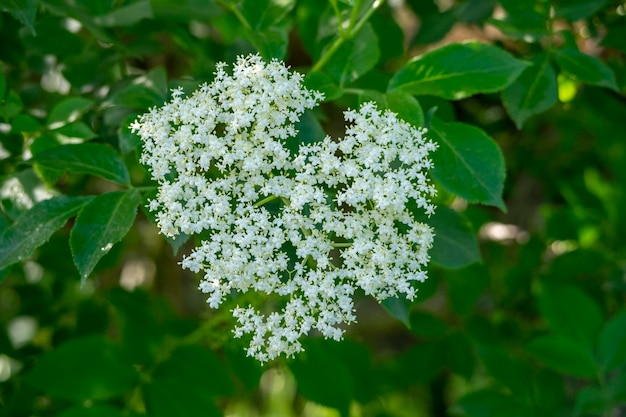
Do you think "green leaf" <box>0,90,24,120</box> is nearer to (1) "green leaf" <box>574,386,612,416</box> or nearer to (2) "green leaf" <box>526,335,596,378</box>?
(2) "green leaf" <box>526,335,596,378</box>

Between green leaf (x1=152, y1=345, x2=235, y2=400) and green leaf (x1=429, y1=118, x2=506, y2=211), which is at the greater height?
green leaf (x1=429, y1=118, x2=506, y2=211)

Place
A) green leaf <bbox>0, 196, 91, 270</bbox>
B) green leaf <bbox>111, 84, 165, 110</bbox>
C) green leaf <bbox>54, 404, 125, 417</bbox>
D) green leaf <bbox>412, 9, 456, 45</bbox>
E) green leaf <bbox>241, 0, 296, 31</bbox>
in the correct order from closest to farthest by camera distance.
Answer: green leaf <bbox>0, 196, 91, 270</bbox>, green leaf <bbox>111, 84, 165, 110</bbox>, green leaf <bbox>241, 0, 296, 31</bbox>, green leaf <bbox>54, 404, 125, 417</bbox>, green leaf <bbox>412, 9, 456, 45</bbox>

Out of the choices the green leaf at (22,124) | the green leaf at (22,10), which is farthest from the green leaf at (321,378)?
the green leaf at (22,10)

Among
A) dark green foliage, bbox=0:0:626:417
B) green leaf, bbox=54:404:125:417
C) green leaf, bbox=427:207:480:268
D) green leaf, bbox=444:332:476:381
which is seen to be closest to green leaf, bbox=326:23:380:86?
dark green foliage, bbox=0:0:626:417

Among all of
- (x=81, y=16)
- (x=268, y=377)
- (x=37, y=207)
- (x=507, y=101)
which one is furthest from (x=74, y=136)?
(x=268, y=377)

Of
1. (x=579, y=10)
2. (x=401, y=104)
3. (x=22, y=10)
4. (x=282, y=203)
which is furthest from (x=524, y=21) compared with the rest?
(x=22, y=10)

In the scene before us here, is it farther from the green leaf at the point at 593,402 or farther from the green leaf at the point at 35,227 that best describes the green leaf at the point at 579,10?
the green leaf at the point at 35,227
